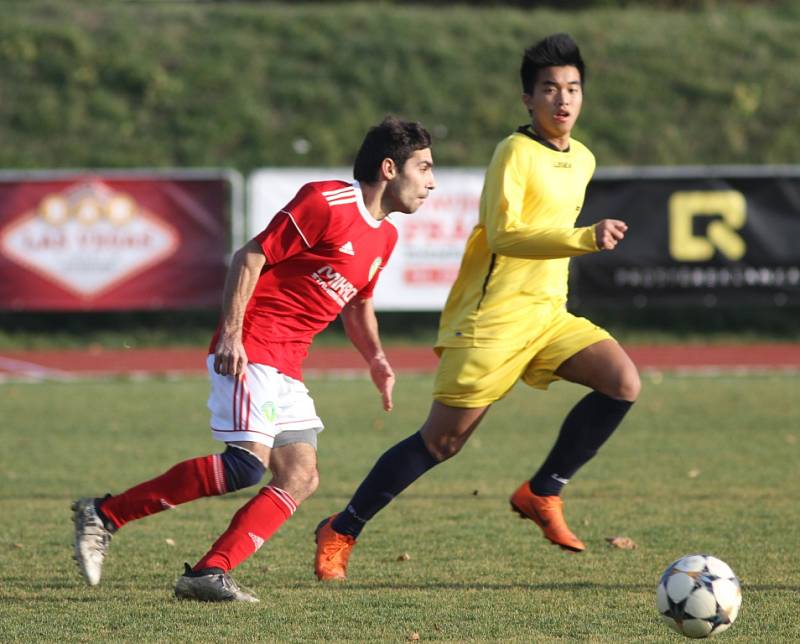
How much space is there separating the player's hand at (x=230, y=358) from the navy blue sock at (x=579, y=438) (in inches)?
66.5

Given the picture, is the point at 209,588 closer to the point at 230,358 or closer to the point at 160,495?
the point at 160,495

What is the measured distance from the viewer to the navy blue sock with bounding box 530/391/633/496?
5965mm

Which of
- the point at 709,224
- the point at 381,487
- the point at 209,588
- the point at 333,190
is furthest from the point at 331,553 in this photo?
the point at 709,224

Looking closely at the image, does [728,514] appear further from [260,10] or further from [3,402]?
[260,10]

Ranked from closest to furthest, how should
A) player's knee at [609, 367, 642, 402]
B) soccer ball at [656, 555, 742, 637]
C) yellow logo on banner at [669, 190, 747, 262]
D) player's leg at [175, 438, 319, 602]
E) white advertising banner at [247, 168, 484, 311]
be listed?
soccer ball at [656, 555, 742, 637]
player's leg at [175, 438, 319, 602]
player's knee at [609, 367, 642, 402]
yellow logo on banner at [669, 190, 747, 262]
white advertising banner at [247, 168, 484, 311]

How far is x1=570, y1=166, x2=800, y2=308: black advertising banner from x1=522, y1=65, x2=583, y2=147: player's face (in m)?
11.9

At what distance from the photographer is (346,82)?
80.2 ft

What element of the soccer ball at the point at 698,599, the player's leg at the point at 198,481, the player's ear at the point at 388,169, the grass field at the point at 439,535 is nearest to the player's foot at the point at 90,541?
the player's leg at the point at 198,481

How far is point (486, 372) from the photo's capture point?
570 centimetres

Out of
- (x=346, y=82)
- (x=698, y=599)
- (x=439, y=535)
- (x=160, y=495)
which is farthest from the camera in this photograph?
(x=346, y=82)

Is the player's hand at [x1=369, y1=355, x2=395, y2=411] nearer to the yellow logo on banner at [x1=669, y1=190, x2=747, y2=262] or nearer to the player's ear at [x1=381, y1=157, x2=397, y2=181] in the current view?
the player's ear at [x1=381, y1=157, x2=397, y2=181]

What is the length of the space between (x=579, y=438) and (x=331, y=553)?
1.22 metres

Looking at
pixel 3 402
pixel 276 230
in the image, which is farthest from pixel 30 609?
pixel 3 402

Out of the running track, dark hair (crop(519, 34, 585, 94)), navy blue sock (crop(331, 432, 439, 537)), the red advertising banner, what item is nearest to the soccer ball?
navy blue sock (crop(331, 432, 439, 537))
